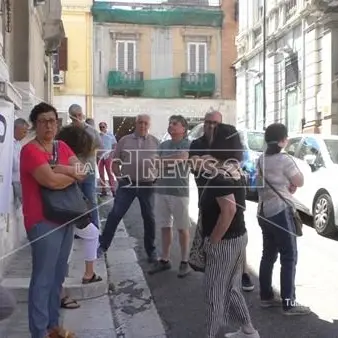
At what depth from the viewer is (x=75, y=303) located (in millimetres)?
5059

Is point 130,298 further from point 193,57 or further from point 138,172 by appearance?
point 193,57

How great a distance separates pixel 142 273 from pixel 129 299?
0.83m

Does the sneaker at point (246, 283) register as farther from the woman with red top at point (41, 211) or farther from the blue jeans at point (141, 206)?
the woman with red top at point (41, 211)

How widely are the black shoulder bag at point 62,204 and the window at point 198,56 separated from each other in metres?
17.9

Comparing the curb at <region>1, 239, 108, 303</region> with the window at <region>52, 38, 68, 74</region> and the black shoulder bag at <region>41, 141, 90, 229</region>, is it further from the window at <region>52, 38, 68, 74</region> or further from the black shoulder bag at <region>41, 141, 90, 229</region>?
the window at <region>52, 38, 68, 74</region>

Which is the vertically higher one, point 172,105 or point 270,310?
point 172,105

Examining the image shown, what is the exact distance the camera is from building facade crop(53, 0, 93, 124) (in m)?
21.0

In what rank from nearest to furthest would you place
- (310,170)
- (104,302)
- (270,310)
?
(270,310) < (104,302) < (310,170)

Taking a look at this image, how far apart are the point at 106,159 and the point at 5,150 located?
361cm

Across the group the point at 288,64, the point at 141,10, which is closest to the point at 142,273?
the point at 141,10

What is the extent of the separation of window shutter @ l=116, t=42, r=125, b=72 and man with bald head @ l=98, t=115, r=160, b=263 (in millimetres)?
14986

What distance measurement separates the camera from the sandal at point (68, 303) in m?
4.98

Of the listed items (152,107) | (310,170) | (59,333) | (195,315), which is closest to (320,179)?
(310,170)

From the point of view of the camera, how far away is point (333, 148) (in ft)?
29.8
